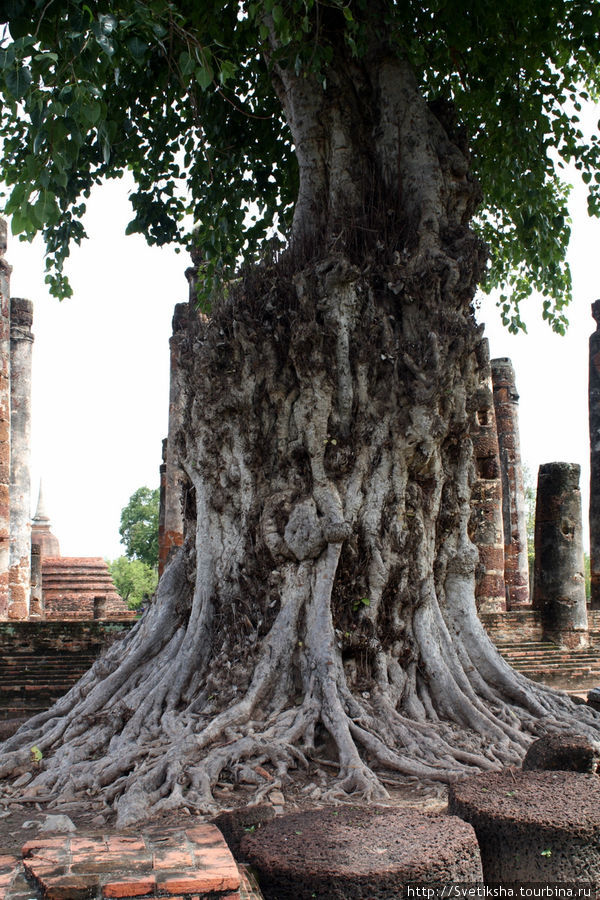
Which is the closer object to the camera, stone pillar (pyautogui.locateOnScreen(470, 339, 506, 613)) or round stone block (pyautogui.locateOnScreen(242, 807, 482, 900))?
round stone block (pyautogui.locateOnScreen(242, 807, 482, 900))

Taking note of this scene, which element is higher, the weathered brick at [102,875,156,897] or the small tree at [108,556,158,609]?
the weathered brick at [102,875,156,897]

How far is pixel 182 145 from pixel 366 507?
498 cm

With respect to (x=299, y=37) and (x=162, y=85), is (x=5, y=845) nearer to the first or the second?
(x=299, y=37)

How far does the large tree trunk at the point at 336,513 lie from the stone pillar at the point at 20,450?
983 centimetres

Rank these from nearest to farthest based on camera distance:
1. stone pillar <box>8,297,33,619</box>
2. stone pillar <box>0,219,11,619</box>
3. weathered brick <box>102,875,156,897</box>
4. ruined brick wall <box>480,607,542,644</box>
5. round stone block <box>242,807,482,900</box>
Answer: weathered brick <box>102,875,156,897</box>, round stone block <box>242,807,482,900</box>, stone pillar <box>0,219,11,619</box>, ruined brick wall <box>480,607,542,644</box>, stone pillar <box>8,297,33,619</box>

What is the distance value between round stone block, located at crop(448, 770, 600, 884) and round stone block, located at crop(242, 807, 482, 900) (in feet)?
0.62

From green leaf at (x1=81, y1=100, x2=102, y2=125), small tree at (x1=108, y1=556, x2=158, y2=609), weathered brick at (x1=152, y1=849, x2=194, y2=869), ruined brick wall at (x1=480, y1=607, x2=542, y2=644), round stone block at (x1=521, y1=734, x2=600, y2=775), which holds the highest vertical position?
green leaf at (x1=81, y1=100, x2=102, y2=125)

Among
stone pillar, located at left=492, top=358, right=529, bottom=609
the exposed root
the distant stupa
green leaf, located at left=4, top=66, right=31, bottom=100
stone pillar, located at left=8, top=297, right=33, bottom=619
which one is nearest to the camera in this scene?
green leaf, located at left=4, top=66, right=31, bottom=100

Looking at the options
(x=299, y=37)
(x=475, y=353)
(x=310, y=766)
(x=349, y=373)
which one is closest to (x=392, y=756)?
(x=310, y=766)

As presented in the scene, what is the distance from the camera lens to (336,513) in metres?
5.41

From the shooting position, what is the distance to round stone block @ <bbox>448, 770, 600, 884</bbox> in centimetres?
321

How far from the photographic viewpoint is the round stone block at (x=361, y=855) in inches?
113

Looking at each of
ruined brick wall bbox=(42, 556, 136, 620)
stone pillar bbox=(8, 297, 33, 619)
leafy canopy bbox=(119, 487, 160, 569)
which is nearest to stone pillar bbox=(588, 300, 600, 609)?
ruined brick wall bbox=(42, 556, 136, 620)

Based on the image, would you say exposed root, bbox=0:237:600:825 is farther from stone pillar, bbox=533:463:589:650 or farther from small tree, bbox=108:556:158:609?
small tree, bbox=108:556:158:609
